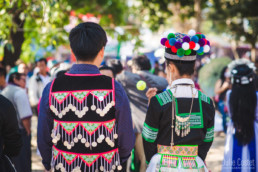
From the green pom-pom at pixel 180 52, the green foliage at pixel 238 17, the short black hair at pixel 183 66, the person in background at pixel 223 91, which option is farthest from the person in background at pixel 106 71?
the green foliage at pixel 238 17

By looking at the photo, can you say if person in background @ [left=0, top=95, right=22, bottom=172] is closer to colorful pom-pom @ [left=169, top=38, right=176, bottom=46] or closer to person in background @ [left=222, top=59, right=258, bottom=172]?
colorful pom-pom @ [left=169, top=38, right=176, bottom=46]

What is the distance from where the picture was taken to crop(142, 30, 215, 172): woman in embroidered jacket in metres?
2.42

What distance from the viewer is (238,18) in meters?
12.9

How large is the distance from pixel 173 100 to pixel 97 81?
0.65 meters

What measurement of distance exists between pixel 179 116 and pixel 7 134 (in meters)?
1.47

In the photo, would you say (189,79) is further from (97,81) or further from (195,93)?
(97,81)

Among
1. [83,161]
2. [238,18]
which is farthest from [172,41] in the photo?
[238,18]

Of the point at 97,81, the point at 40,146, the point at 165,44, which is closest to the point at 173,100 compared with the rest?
the point at 165,44

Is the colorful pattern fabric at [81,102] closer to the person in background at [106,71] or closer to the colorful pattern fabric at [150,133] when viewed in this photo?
the colorful pattern fabric at [150,133]

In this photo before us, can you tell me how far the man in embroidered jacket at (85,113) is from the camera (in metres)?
2.16

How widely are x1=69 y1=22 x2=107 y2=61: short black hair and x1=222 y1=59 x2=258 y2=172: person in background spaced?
2.55 metres

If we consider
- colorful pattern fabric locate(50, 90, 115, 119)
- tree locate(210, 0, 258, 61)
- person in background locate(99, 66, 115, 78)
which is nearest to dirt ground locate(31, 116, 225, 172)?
person in background locate(99, 66, 115, 78)

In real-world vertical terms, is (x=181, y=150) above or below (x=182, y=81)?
below

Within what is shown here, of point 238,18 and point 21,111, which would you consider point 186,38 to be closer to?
point 21,111
